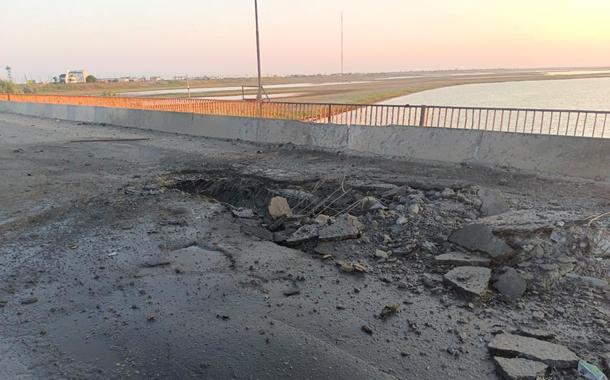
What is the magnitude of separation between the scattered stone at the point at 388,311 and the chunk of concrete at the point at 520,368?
1.02 metres

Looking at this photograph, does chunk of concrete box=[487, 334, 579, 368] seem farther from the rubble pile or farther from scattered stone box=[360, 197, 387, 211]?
scattered stone box=[360, 197, 387, 211]

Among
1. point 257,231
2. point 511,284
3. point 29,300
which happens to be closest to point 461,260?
point 511,284

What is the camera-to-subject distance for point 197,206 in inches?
305

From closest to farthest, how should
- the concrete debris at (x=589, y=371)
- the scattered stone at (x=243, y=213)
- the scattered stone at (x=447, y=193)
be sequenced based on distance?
1. the concrete debris at (x=589, y=371)
2. the scattered stone at (x=243, y=213)
3. the scattered stone at (x=447, y=193)

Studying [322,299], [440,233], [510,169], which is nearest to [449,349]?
[322,299]

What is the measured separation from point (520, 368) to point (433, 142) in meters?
8.31

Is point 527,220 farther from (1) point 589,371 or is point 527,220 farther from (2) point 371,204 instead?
(1) point 589,371

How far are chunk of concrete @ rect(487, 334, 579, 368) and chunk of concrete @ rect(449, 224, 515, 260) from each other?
5.14 feet

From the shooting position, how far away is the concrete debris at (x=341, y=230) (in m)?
6.03

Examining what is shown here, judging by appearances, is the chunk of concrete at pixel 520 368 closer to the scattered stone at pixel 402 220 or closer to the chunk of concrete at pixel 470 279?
the chunk of concrete at pixel 470 279

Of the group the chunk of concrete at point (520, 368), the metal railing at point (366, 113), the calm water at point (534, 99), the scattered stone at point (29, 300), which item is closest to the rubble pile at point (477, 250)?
the chunk of concrete at point (520, 368)

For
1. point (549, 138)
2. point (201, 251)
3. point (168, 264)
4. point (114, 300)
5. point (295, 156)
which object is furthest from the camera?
point (295, 156)

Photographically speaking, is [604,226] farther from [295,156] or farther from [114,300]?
[295,156]

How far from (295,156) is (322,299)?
314 inches
